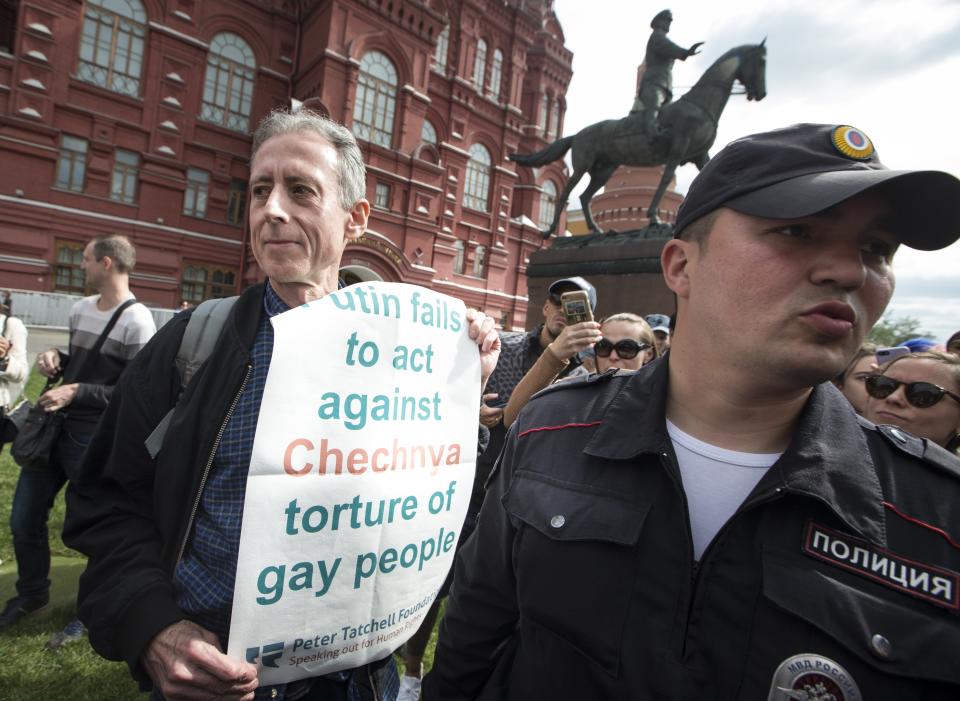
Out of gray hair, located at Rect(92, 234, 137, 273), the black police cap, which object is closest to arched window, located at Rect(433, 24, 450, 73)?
gray hair, located at Rect(92, 234, 137, 273)

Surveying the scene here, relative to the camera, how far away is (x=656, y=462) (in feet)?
3.64

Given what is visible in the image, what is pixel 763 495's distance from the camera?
3.14ft

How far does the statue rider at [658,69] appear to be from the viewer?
9.31m

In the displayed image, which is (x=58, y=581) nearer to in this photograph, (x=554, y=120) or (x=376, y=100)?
(x=376, y=100)

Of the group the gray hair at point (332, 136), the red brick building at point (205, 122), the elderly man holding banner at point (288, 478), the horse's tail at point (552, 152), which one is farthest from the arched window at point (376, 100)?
the elderly man holding banner at point (288, 478)

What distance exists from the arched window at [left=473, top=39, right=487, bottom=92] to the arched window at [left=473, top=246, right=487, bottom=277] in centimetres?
805

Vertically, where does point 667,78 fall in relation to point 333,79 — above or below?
below

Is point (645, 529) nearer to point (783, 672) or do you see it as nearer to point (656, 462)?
point (656, 462)

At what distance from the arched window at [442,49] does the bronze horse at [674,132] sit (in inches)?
643

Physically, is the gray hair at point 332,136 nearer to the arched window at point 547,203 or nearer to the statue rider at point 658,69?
the statue rider at point 658,69

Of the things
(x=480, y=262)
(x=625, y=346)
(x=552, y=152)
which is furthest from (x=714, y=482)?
(x=480, y=262)

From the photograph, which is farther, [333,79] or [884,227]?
[333,79]

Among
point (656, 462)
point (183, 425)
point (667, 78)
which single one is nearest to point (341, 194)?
point (183, 425)

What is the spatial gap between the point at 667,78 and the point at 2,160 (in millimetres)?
18174
